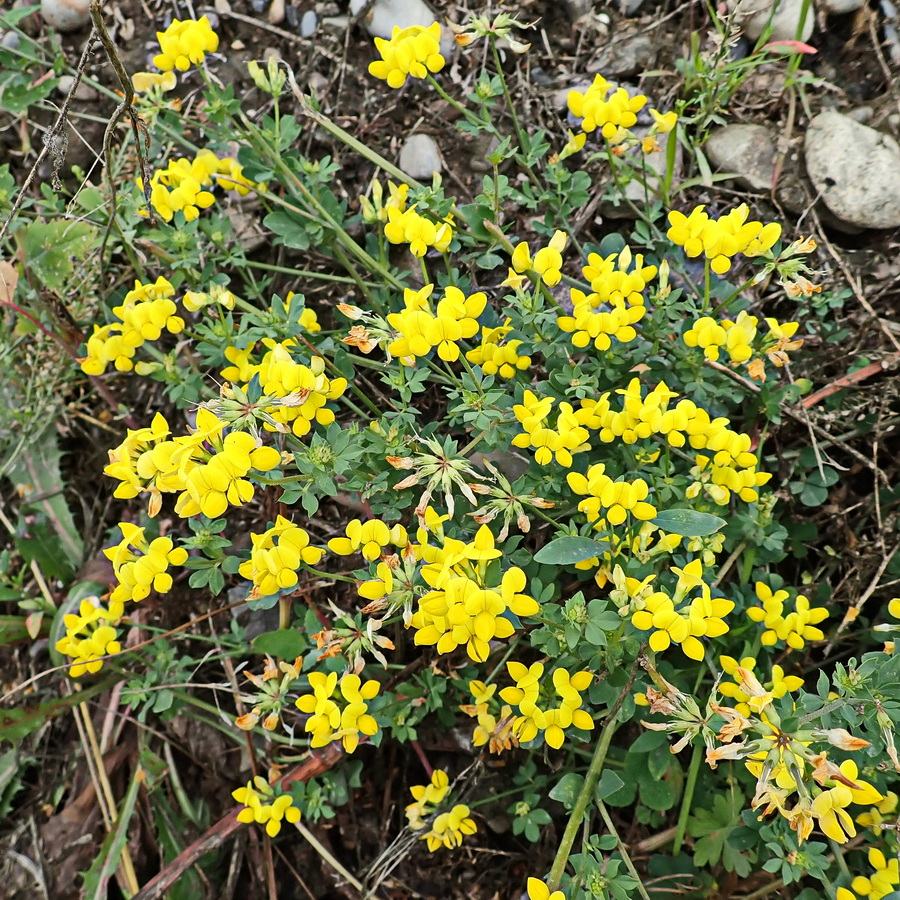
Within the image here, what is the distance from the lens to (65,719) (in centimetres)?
337

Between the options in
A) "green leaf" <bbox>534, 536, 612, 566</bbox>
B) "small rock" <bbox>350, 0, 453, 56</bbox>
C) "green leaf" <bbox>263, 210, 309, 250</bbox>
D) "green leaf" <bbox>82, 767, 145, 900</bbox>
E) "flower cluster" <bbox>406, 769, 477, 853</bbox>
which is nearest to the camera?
"green leaf" <bbox>534, 536, 612, 566</bbox>

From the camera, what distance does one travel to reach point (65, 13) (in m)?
3.72

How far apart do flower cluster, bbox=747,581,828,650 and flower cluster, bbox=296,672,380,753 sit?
110cm

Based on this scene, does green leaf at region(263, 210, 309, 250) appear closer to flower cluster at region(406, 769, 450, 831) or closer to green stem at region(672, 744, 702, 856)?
flower cluster at region(406, 769, 450, 831)

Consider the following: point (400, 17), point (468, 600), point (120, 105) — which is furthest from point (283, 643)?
point (400, 17)

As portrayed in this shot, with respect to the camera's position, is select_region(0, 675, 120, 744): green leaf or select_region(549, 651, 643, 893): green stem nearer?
select_region(549, 651, 643, 893): green stem

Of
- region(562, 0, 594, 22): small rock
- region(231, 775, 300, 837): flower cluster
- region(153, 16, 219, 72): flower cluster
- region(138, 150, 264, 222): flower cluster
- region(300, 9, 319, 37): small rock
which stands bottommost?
region(231, 775, 300, 837): flower cluster

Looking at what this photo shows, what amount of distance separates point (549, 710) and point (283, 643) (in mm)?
983

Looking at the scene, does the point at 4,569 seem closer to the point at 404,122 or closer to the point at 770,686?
the point at 404,122

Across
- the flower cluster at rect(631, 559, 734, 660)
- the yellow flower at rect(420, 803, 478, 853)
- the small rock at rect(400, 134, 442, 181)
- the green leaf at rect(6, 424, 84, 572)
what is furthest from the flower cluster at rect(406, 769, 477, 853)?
the small rock at rect(400, 134, 442, 181)

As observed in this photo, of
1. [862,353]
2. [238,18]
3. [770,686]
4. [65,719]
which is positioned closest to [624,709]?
[770,686]

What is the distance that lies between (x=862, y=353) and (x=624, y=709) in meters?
1.46

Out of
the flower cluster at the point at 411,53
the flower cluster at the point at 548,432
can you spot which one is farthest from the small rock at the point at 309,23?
the flower cluster at the point at 548,432

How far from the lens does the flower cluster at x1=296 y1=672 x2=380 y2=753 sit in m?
2.16
